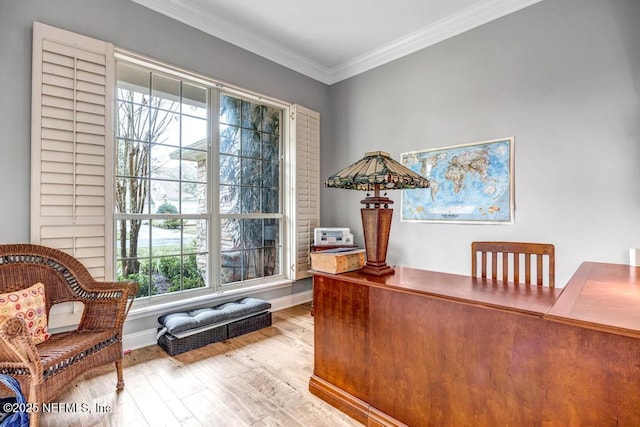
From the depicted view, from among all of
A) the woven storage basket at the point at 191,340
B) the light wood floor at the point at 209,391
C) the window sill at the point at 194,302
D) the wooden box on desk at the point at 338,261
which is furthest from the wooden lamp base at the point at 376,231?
the window sill at the point at 194,302

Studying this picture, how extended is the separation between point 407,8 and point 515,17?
977 millimetres

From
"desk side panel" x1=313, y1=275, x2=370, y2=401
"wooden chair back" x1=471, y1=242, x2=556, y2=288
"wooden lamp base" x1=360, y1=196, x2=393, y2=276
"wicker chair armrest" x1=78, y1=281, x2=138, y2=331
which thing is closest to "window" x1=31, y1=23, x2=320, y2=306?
"wicker chair armrest" x1=78, y1=281, x2=138, y2=331

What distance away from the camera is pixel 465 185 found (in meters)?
3.06

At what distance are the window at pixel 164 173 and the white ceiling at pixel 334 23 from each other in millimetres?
564

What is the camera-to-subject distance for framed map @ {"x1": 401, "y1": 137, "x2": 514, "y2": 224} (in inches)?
112

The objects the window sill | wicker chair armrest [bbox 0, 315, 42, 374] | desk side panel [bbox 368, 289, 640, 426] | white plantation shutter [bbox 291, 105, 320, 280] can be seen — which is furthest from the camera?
white plantation shutter [bbox 291, 105, 320, 280]

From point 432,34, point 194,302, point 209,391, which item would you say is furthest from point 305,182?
point 209,391

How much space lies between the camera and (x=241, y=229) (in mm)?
3529

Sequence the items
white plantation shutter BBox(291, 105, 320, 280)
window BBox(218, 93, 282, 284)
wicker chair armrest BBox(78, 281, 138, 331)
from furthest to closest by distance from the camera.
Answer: white plantation shutter BBox(291, 105, 320, 280), window BBox(218, 93, 282, 284), wicker chair armrest BBox(78, 281, 138, 331)

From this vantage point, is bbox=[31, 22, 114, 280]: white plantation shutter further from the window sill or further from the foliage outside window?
the window sill

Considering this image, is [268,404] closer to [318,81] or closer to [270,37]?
[270,37]

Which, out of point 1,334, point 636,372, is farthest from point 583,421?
point 1,334

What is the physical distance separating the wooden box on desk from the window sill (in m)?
1.71

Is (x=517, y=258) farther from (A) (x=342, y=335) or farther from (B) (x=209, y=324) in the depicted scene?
(B) (x=209, y=324)
